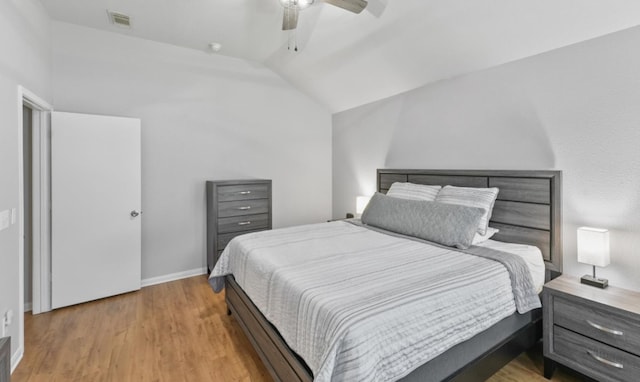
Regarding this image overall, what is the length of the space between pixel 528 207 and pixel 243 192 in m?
3.06

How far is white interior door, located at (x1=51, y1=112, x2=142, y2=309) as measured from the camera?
291 centimetres

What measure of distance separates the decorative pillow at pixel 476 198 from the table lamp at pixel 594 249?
24.6 inches

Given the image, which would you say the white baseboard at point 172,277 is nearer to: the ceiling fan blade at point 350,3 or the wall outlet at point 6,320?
the wall outlet at point 6,320

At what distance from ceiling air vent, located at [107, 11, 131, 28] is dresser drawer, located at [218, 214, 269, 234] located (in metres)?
2.32

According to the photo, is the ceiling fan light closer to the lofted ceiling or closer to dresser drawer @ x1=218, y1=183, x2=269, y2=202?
the lofted ceiling

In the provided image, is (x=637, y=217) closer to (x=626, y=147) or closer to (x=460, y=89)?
(x=626, y=147)

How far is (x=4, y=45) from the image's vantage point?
1.97 meters

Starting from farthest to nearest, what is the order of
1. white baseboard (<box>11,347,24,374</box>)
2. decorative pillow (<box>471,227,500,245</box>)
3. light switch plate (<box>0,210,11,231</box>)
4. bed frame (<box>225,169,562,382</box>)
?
decorative pillow (<box>471,227,500,245</box>) < white baseboard (<box>11,347,24,374</box>) < light switch plate (<box>0,210,11,231</box>) < bed frame (<box>225,169,562,382</box>)

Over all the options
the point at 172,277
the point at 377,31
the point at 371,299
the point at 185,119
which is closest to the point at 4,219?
the point at 172,277

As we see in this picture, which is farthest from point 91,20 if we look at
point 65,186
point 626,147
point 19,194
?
point 626,147

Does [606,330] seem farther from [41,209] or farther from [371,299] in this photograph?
[41,209]

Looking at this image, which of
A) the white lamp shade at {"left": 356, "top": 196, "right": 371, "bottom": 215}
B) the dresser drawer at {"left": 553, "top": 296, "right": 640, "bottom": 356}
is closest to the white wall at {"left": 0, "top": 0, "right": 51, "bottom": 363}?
the white lamp shade at {"left": 356, "top": 196, "right": 371, "bottom": 215}

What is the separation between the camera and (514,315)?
1.96m

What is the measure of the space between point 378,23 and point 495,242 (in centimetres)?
223
